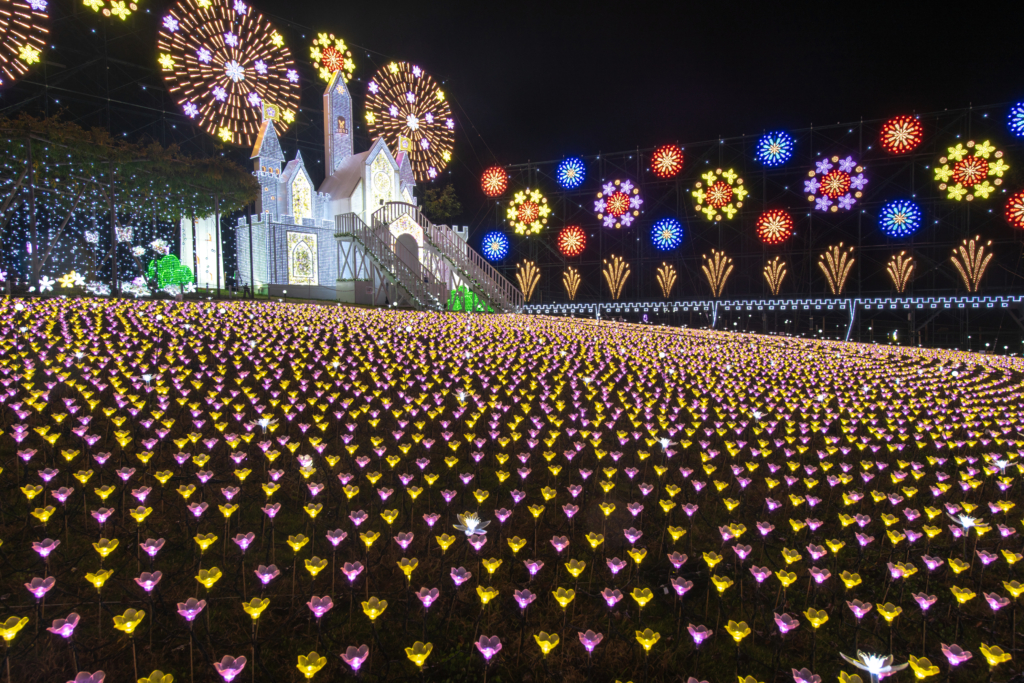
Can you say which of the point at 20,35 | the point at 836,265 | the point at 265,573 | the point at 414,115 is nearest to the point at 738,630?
the point at 265,573

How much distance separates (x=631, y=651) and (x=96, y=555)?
3.17m

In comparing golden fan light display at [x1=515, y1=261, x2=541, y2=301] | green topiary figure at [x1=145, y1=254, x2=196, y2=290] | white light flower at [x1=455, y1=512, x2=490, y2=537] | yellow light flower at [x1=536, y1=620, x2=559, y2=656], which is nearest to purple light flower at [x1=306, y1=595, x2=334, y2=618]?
white light flower at [x1=455, y1=512, x2=490, y2=537]

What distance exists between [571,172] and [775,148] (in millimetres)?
11026

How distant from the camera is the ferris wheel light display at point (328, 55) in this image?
101 ft

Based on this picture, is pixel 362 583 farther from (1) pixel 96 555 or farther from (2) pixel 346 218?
(2) pixel 346 218

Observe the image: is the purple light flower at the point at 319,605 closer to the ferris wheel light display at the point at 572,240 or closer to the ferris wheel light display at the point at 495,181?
the ferris wheel light display at the point at 572,240

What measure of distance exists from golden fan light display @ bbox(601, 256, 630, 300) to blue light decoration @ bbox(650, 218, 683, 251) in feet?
7.01

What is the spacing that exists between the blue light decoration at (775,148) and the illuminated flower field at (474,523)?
894 inches

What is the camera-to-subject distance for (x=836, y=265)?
1044 inches

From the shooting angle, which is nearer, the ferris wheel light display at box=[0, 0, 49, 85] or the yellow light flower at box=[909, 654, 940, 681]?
the yellow light flower at box=[909, 654, 940, 681]

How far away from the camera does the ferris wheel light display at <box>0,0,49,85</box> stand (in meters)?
20.6

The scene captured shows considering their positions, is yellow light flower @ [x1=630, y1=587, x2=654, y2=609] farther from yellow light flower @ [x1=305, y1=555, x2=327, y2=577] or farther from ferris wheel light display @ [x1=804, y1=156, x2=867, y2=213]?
ferris wheel light display @ [x1=804, y1=156, x2=867, y2=213]

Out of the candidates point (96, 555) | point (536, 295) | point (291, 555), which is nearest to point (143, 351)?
point (96, 555)

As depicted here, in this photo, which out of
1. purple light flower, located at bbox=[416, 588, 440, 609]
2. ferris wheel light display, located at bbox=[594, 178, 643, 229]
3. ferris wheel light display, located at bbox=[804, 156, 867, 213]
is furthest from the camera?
ferris wheel light display, located at bbox=[594, 178, 643, 229]
